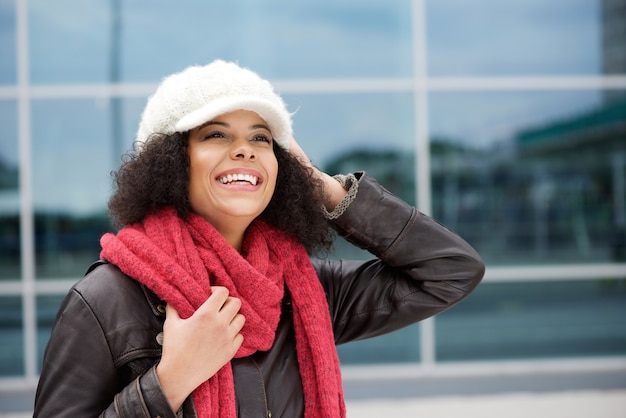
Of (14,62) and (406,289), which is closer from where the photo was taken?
(406,289)

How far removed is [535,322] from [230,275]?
4.61m

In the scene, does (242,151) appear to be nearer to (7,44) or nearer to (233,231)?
(233,231)

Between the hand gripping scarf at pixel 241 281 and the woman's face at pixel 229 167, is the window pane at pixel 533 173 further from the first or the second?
the woman's face at pixel 229 167

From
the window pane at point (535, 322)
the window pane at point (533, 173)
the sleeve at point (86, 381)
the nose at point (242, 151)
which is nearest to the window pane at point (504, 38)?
the window pane at point (533, 173)

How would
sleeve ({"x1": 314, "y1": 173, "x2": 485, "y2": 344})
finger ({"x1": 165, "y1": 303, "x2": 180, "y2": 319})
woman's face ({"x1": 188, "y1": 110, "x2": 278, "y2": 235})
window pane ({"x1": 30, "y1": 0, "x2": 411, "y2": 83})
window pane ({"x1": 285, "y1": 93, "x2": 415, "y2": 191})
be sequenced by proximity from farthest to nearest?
1. window pane ({"x1": 285, "y1": 93, "x2": 415, "y2": 191})
2. window pane ({"x1": 30, "y1": 0, "x2": 411, "y2": 83})
3. sleeve ({"x1": 314, "y1": 173, "x2": 485, "y2": 344})
4. woman's face ({"x1": 188, "y1": 110, "x2": 278, "y2": 235})
5. finger ({"x1": 165, "y1": 303, "x2": 180, "y2": 319})

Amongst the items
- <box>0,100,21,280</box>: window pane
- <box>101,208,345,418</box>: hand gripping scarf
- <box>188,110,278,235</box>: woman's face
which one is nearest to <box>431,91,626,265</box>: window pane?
<box>0,100,21,280</box>: window pane

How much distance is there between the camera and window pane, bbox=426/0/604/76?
17.9 feet

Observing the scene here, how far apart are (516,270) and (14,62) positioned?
4.71 meters

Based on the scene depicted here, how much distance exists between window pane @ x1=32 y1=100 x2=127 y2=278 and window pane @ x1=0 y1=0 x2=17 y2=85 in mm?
311

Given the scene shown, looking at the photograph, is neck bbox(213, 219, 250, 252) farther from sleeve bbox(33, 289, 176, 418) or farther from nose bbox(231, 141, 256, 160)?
sleeve bbox(33, 289, 176, 418)

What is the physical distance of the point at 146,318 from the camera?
1421 mm

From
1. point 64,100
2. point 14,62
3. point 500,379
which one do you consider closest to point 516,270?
point 500,379

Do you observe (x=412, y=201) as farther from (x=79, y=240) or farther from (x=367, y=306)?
(x=367, y=306)

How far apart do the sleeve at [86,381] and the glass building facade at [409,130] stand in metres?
3.94
